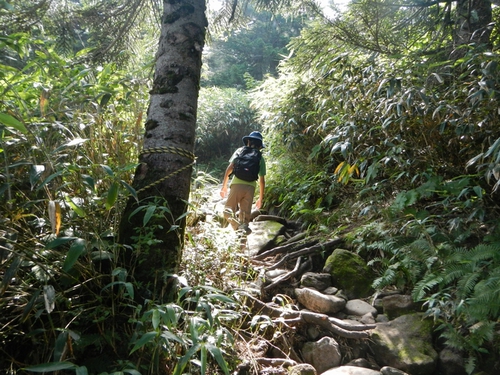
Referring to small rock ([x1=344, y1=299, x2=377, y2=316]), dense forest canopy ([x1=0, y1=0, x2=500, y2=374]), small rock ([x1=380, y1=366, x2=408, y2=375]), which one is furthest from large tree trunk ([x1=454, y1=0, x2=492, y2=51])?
small rock ([x1=380, y1=366, x2=408, y2=375])

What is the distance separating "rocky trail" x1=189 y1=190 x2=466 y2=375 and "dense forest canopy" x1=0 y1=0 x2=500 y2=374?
177 mm

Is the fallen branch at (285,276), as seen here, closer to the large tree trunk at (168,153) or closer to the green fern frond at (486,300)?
the large tree trunk at (168,153)

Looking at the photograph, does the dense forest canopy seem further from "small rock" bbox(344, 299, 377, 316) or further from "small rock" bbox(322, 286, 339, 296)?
"small rock" bbox(322, 286, 339, 296)

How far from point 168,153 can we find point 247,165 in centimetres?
264

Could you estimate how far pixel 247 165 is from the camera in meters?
5.16

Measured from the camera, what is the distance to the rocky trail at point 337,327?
2404 mm

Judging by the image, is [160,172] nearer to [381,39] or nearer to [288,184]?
[381,39]

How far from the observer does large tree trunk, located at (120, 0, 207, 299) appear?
7.22 ft

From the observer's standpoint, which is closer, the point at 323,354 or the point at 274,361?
the point at 274,361

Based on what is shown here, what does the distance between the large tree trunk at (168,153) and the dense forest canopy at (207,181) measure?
44 millimetres

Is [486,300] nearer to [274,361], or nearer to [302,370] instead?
[302,370]

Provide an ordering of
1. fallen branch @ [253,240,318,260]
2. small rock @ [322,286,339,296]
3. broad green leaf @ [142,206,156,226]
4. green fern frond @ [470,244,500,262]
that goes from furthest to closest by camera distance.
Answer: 1. fallen branch @ [253,240,318,260]
2. small rock @ [322,286,339,296]
3. green fern frond @ [470,244,500,262]
4. broad green leaf @ [142,206,156,226]

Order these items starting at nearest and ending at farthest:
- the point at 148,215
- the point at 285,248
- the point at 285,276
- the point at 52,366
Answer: the point at 52,366 < the point at 148,215 < the point at 285,276 < the point at 285,248

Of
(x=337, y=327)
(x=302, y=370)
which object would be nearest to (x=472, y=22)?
(x=337, y=327)
